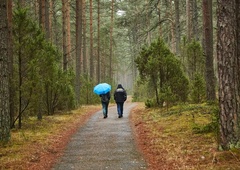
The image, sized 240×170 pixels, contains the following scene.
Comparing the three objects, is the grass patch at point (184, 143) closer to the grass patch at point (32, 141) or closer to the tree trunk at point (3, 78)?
the grass patch at point (32, 141)

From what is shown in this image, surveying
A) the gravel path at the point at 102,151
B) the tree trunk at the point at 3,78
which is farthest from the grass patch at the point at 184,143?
the tree trunk at the point at 3,78

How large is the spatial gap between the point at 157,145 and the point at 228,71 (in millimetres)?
3050

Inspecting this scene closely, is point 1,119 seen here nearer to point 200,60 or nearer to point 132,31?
point 200,60

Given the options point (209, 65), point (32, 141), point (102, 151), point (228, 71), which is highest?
point (209, 65)

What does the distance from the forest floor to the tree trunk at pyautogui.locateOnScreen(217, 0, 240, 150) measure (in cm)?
54

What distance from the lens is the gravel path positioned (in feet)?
22.7

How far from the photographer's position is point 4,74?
8.59 metres

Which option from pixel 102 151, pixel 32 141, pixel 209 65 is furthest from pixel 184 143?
pixel 209 65

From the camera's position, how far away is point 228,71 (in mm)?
6363

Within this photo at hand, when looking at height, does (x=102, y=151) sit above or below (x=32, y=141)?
below

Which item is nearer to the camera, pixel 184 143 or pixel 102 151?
pixel 184 143

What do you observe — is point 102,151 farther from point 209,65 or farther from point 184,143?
point 209,65

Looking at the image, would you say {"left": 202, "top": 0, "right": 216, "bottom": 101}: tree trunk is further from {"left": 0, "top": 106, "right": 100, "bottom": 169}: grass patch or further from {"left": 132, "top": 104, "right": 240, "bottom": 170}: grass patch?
{"left": 0, "top": 106, "right": 100, "bottom": 169}: grass patch

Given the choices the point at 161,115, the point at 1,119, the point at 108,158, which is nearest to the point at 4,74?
the point at 1,119
